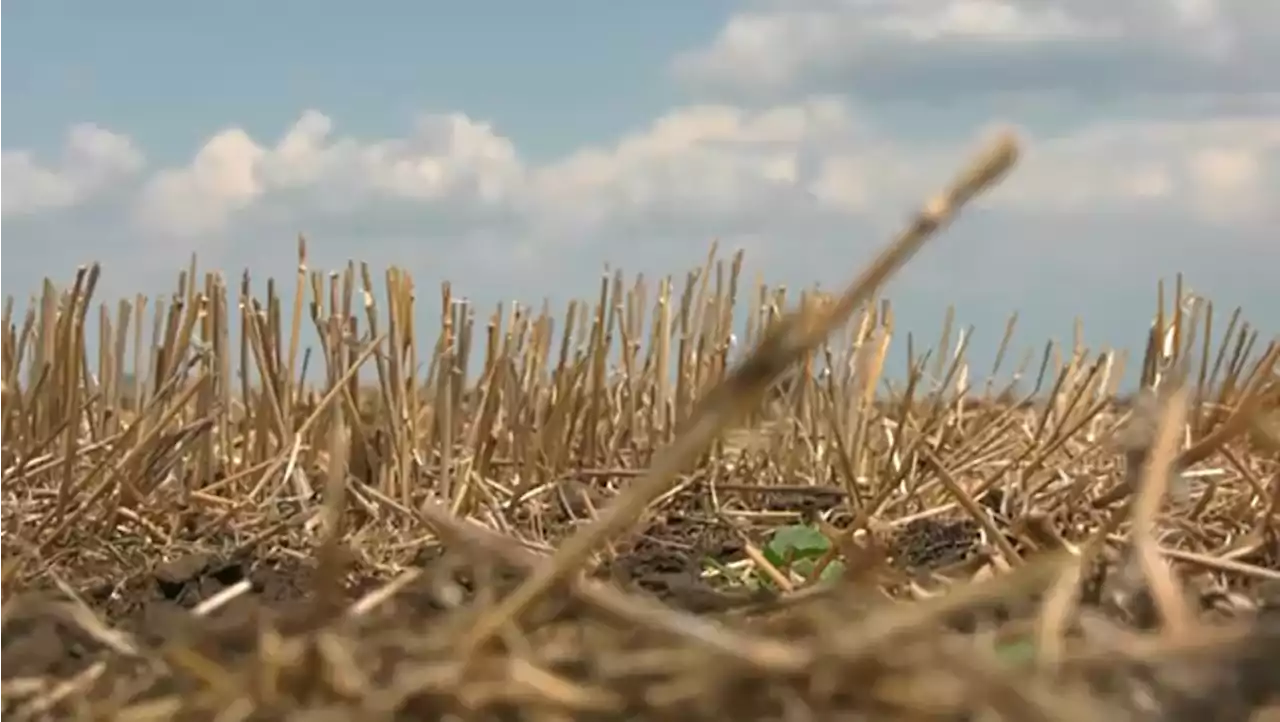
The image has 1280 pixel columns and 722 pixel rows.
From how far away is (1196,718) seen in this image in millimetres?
1040

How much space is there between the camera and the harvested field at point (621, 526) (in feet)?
3.56

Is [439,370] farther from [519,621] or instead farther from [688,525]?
[519,621]

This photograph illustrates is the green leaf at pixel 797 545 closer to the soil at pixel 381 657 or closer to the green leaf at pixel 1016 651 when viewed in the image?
the soil at pixel 381 657

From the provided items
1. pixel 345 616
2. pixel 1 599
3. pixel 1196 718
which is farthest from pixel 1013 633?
pixel 1 599

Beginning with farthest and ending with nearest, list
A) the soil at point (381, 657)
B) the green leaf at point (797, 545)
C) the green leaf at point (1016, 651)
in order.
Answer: the green leaf at point (797, 545)
the green leaf at point (1016, 651)
the soil at point (381, 657)

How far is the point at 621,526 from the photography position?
4.06 ft

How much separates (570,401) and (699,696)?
378 centimetres

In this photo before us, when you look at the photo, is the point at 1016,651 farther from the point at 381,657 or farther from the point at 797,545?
the point at 797,545

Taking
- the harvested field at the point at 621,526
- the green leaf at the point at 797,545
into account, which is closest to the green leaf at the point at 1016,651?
the harvested field at the point at 621,526

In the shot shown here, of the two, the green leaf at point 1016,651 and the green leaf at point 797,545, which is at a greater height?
the green leaf at point 1016,651

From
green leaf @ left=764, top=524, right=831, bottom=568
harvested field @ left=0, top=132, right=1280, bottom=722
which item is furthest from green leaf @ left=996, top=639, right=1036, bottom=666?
green leaf @ left=764, top=524, right=831, bottom=568

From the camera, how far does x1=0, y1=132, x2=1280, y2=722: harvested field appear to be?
1085 millimetres

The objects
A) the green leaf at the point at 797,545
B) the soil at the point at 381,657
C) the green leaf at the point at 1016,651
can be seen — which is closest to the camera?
the soil at the point at 381,657

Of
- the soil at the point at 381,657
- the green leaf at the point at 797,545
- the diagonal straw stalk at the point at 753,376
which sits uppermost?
the diagonal straw stalk at the point at 753,376
